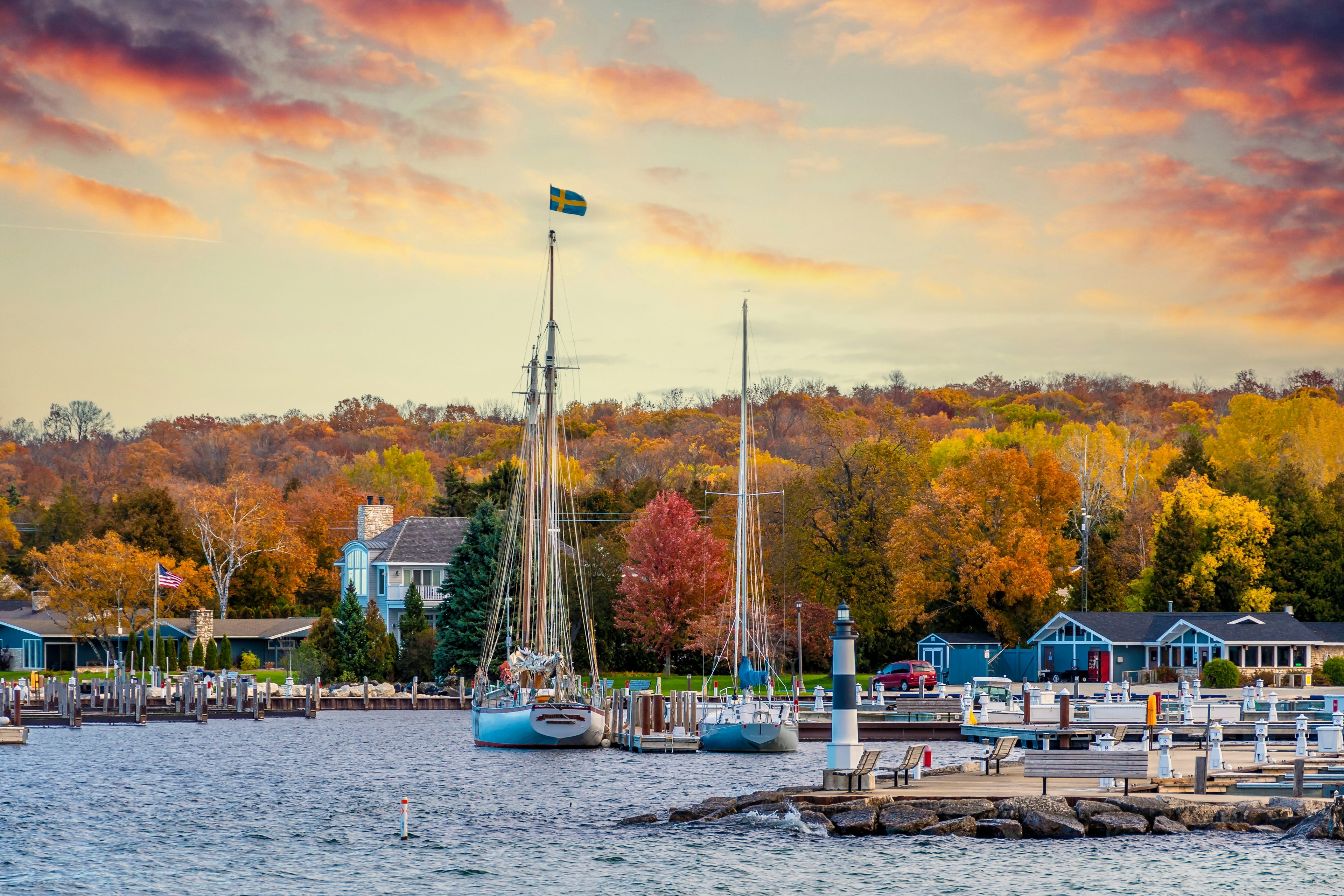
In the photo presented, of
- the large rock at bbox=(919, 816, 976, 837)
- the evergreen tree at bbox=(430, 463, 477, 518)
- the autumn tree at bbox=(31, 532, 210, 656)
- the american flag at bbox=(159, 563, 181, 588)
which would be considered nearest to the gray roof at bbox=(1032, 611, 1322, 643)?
the evergreen tree at bbox=(430, 463, 477, 518)

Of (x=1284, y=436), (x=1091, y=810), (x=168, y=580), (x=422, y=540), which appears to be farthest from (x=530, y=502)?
(x=1284, y=436)

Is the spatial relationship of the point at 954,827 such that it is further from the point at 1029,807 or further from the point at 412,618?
the point at 412,618

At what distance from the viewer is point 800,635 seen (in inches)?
2813

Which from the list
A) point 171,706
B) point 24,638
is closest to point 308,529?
point 24,638

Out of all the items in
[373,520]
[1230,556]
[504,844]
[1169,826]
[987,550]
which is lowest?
[504,844]

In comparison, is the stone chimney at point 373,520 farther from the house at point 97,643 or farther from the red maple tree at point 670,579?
the red maple tree at point 670,579

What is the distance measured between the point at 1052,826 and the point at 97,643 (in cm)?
8008

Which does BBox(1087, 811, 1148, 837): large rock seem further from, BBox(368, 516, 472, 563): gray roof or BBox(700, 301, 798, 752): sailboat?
BBox(368, 516, 472, 563): gray roof

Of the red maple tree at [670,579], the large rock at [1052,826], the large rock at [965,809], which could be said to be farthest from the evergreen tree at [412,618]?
the large rock at [1052,826]

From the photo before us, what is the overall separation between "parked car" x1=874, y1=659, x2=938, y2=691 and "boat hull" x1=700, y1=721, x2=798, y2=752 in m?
20.1

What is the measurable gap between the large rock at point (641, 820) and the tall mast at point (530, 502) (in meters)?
23.5

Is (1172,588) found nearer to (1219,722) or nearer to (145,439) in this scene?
(1219,722)

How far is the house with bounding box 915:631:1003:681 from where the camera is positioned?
8138 centimetres

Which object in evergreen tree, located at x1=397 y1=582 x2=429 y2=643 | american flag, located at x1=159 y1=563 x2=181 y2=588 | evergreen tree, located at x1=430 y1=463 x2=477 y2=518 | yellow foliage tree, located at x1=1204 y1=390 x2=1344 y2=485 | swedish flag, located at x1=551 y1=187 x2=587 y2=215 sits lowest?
evergreen tree, located at x1=397 y1=582 x2=429 y2=643
